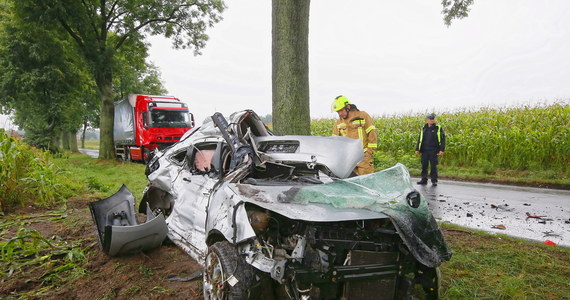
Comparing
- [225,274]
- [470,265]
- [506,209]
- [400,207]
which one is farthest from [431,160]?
[225,274]

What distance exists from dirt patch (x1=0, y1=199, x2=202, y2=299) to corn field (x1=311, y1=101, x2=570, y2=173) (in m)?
8.60

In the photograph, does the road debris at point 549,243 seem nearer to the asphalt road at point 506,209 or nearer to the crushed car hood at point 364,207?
the asphalt road at point 506,209

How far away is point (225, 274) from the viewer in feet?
9.10

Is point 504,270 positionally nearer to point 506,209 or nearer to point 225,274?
point 225,274

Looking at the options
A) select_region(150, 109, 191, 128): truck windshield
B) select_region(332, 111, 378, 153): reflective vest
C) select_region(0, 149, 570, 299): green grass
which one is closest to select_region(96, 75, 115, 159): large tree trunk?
select_region(150, 109, 191, 128): truck windshield

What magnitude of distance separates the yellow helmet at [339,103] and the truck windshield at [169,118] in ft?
35.6

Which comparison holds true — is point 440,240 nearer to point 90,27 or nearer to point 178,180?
point 178,180

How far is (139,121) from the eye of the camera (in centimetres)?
1537

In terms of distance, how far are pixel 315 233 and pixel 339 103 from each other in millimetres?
4106

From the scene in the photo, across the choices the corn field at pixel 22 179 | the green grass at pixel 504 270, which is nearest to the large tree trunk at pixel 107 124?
the corn field at pixel 22 179

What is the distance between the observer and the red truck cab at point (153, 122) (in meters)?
15.2

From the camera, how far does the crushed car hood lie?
2.57 metres

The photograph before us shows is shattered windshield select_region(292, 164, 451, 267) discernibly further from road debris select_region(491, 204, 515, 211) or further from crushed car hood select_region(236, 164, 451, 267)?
road debris select_region(491, 204, 515, 211)

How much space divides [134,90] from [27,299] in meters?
34.2
